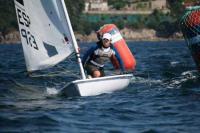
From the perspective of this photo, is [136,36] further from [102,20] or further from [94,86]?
[94,86]

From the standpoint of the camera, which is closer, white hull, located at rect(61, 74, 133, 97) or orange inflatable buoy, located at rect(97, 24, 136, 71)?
white hull, located at rect(61, 74, 133, 97)

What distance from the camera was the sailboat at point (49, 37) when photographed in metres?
20.0

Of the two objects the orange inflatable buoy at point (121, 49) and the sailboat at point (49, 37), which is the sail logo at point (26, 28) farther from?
the orange inflatable buoy at point (121, 49)

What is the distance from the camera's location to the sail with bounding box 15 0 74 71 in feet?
66.6

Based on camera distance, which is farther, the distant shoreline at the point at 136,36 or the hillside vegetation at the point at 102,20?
the distant shoreline at the point at 136,36

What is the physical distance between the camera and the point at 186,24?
80.6ft

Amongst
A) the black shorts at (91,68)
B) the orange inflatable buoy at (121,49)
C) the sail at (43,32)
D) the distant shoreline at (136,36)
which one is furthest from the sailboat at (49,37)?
the distant shoreline at (136,36)

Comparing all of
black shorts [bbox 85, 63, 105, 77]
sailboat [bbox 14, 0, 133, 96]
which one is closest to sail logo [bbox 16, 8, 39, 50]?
sailboat [bbox 14, 0, 133, 96]

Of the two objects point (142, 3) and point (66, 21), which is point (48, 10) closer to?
point (66, 21)

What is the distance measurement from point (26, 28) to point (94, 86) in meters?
3.30

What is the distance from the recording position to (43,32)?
68.3ft

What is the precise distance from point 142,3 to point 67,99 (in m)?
181

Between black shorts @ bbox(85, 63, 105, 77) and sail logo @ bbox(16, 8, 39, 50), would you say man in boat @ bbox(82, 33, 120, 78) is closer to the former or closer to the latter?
black shorts @ bbox(85, 63, 105, 77)

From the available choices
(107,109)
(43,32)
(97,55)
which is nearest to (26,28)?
(43,32)
